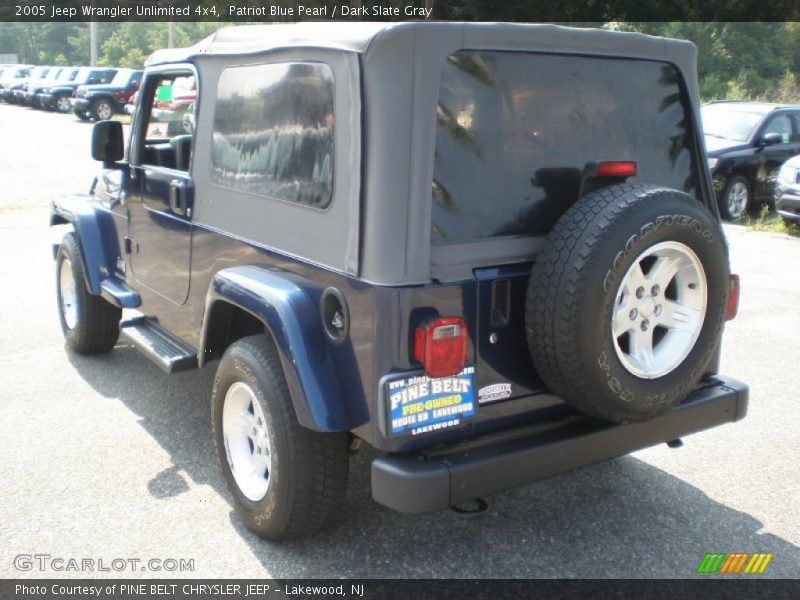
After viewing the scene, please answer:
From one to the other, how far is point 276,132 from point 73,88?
110 feet

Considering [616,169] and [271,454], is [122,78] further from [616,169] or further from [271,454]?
[616,169]

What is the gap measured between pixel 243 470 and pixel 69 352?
2825 mm

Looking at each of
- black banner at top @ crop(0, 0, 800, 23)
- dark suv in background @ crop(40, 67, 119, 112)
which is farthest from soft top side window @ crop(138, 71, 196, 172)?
dark suv in background @ crop(40, 67, 119, 112)

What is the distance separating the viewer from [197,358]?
4.05 metres

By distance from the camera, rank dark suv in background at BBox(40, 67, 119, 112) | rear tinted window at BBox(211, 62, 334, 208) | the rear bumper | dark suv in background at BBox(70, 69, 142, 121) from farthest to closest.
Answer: dark suv in background at BBox(40, 67, 119, 112) < dark suv in background at BBox(70, 69, 142, 121) < rear tinted window at BBox(211, 62, 334, 208) < the rear bumper

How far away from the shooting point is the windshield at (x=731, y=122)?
12.4 m

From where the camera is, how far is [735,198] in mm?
12055

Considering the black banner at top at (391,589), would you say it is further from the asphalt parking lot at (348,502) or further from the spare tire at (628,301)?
the spare tire at (628,301)

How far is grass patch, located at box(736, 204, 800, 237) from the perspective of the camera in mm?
11084

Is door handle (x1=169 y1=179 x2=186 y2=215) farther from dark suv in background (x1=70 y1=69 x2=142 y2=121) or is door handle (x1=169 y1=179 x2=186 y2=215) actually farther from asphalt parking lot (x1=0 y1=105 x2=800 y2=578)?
dark suv in background (x1=70 y1=69 x2=142 y2=121)

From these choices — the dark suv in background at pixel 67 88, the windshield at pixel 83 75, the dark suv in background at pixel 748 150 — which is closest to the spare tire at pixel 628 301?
the dark suv in background at pixel 748 150

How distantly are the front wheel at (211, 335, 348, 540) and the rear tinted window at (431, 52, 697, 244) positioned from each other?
0.87 metres

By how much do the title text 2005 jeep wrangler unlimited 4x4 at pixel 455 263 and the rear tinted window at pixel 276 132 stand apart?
0.01 m

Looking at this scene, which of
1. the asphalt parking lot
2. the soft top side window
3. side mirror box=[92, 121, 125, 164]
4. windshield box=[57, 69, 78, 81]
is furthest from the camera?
windshield box=[57, 69, 78, 81]
